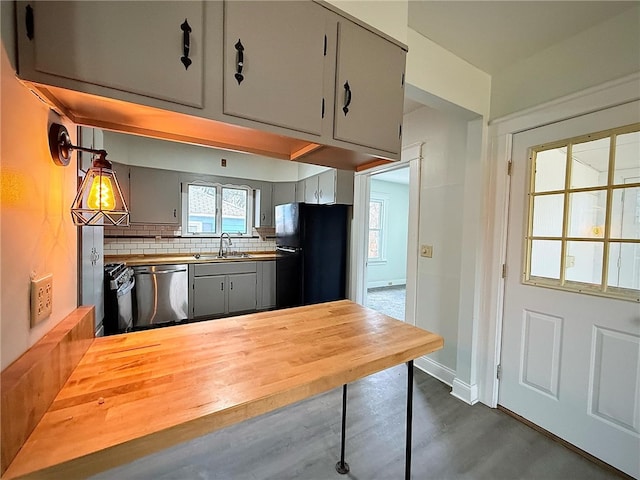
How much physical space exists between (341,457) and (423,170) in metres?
2.31

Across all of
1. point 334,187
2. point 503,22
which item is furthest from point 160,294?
point 503,22

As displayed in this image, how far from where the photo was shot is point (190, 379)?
32.9 inches

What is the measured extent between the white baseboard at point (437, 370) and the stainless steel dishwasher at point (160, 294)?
112 inches

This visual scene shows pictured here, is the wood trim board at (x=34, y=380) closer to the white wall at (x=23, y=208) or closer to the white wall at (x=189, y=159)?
the white wall at (x=23, y=208)

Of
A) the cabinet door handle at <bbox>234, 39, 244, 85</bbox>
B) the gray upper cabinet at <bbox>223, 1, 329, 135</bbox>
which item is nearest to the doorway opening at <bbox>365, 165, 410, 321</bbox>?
the gray upper cabinet at <bbox>223, 1, 329, 135</bbox>

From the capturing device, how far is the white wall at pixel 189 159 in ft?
11.3

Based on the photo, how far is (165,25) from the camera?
2.78 feet

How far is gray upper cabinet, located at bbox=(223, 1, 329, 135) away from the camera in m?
0.96

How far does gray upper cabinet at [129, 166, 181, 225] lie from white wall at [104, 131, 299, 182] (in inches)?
4.7

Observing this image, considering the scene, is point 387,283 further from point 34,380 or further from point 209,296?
point 34,380

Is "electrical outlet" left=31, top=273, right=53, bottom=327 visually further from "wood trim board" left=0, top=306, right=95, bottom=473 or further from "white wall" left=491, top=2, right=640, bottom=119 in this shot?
"white wall" left=491, top=2, right=640, bottom=119

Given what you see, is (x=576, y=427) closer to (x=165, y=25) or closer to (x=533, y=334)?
(x=533, y=334)

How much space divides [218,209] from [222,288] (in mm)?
1292

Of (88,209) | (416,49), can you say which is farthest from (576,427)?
(88,209)
